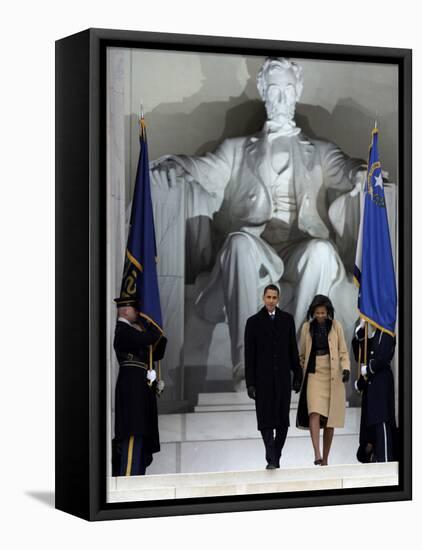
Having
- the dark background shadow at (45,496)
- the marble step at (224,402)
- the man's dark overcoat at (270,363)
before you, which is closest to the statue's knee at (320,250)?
the man's dark overcoat at (270,363)

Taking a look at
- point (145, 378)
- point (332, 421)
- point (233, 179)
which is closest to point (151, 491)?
point (145, 378)

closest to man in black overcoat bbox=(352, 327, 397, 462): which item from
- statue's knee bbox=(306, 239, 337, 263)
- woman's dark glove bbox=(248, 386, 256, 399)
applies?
statue's knee bbox=(306, 239, 337, 263)

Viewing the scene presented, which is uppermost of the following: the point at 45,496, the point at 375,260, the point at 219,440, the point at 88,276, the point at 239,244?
the point at 239,244

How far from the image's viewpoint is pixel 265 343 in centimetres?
1361

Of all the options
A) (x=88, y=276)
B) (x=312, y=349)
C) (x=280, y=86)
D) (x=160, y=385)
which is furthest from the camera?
(x=312, y=349)

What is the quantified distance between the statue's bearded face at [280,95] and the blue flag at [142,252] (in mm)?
1160

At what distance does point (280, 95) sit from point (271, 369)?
7.32 ft

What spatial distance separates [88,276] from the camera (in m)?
12.9

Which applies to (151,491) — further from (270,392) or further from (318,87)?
(318,87)

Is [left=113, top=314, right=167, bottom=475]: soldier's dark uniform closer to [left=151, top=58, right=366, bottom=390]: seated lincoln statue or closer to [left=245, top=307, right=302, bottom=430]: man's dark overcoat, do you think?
[left=151, top=58, right=366, bottom=390]: seated lincoln statue

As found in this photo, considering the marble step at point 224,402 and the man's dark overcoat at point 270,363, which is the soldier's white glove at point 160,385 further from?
the man's dark overcoat at point 270,363

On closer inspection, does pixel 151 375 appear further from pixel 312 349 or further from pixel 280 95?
pixel 280 95

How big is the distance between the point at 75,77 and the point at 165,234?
1.43 meters

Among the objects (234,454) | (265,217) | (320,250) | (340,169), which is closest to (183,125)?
(265,217)
